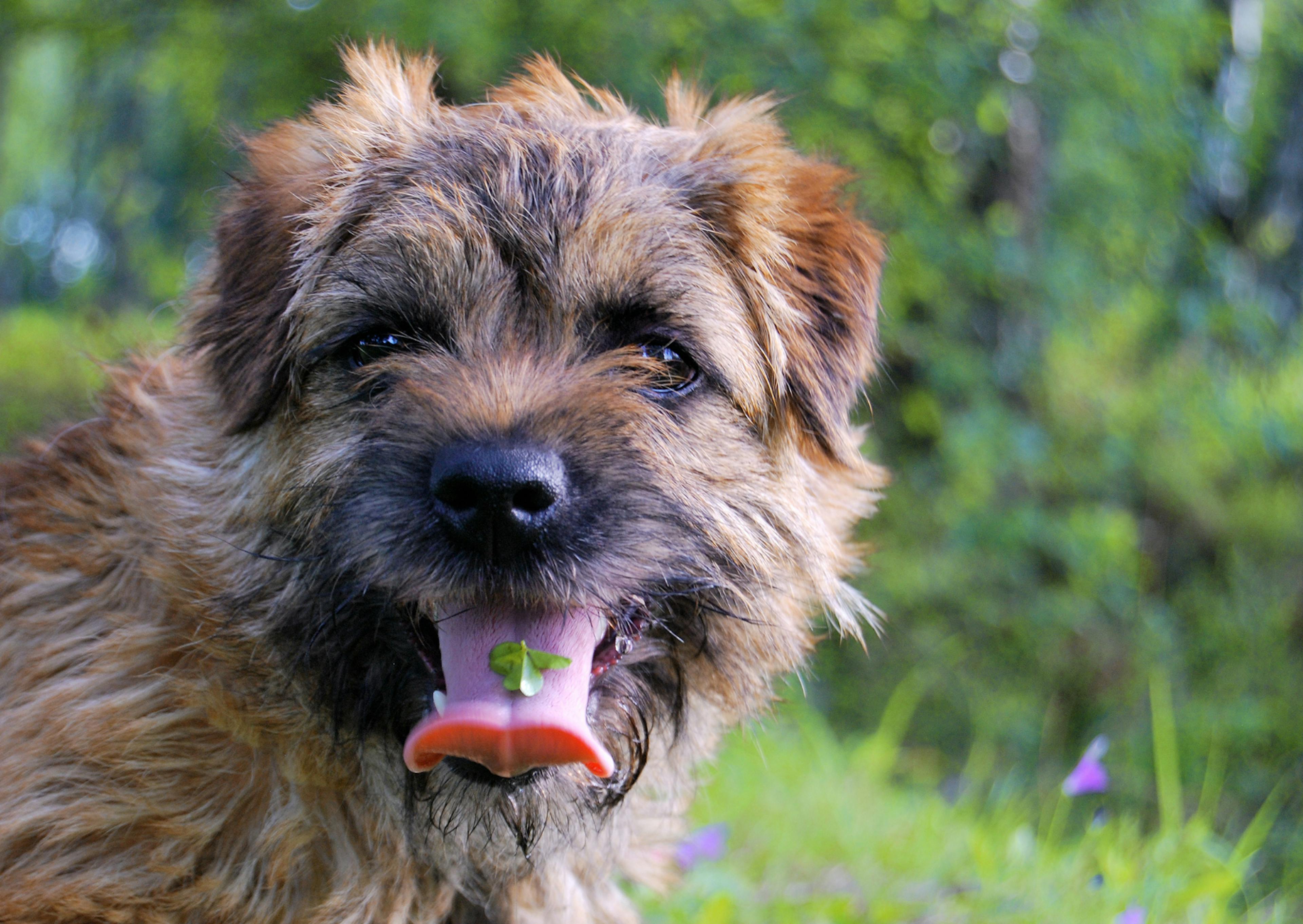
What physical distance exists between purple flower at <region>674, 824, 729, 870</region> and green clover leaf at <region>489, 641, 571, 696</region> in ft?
5.95

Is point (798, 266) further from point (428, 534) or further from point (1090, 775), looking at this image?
point (1090, 775)

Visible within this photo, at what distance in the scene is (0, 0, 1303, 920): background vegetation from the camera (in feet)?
19.8

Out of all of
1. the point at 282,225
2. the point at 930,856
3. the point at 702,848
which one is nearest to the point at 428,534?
the point at 282,225

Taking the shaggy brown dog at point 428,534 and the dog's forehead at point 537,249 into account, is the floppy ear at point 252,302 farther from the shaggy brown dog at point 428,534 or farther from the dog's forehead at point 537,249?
the dog's forehead at point 537,249

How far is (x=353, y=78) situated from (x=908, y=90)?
4.05m

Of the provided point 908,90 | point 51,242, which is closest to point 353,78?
point 908,90

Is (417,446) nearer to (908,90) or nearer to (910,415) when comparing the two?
(908,90)

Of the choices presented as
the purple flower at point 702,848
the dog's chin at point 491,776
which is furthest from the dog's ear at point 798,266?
the purple flower at point 702,848

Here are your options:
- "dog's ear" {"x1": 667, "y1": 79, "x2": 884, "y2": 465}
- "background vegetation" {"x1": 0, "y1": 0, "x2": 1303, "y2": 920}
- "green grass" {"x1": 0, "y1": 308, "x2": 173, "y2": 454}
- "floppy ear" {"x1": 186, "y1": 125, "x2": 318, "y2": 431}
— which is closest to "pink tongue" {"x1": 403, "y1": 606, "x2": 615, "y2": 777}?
"floppy ear" {"x1": 186, "y1": 125, "x2": 318, "y2": 431}

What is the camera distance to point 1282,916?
11.7ft

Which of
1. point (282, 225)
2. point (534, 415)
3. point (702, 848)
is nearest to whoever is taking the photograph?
point (534, 415)

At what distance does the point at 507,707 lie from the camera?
7.13 ft

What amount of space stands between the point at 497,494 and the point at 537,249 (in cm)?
63

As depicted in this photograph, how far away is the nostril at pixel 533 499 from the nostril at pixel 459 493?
7 cm
